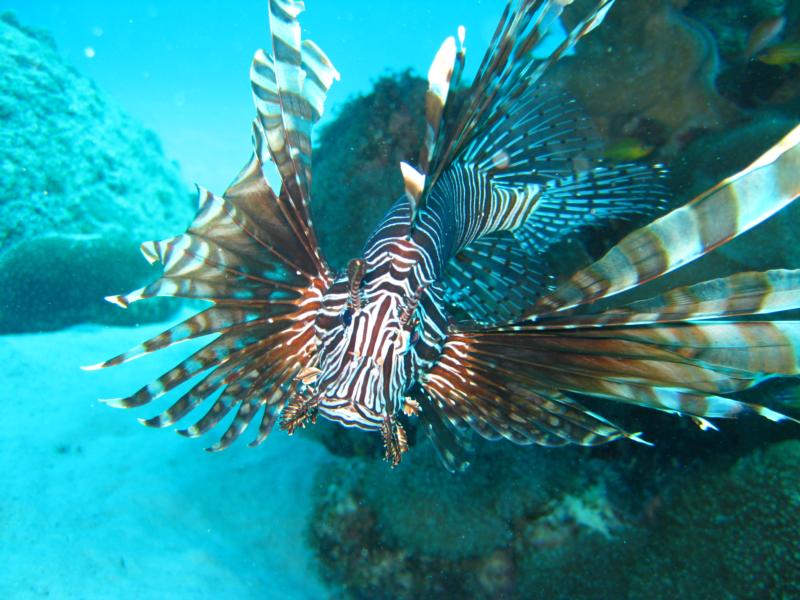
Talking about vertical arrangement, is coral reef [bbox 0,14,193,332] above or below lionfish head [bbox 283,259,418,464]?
above

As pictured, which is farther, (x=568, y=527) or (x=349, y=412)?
(x=568, y=527)

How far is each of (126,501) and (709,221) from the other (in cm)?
593

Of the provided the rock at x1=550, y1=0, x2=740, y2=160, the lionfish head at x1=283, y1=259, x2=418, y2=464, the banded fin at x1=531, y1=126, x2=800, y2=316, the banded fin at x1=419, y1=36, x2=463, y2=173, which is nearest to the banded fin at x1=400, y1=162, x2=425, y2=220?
the banded fin at x1=419, y1=36, x2=463, y2=173

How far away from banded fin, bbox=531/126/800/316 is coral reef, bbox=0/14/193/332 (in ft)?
34.0

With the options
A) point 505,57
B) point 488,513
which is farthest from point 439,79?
point 488,513

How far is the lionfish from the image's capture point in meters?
1.77

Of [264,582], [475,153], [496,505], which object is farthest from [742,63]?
[264,582]

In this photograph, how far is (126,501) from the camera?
5.21 m

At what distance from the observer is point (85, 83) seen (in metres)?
13.9

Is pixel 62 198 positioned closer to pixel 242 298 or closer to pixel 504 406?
pixel 242 298

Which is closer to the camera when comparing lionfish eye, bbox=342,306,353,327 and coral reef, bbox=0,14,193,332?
lionfish eye, bbox=342,306,353,327

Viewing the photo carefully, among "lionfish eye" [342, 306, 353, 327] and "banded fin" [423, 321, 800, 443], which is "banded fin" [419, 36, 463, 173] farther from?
"banded fin" [423, 321, 800, 443]

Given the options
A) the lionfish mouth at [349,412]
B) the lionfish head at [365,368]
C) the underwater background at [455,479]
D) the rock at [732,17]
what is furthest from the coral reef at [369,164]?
the lionfish mouth at [349,412]

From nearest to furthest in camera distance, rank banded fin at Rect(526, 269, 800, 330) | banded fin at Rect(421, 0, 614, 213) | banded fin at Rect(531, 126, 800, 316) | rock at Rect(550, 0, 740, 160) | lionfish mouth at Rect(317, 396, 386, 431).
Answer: banded fin at Rect(531, 126, 800, 316) < banded fin at Rect(526, 269, 800, 330) < banded fin at Rect(421, 0, 614, 213) < lionfish mouth at Rect(317, 396, 386, 431) < rock at Rect(550, 0, 740, 160)
